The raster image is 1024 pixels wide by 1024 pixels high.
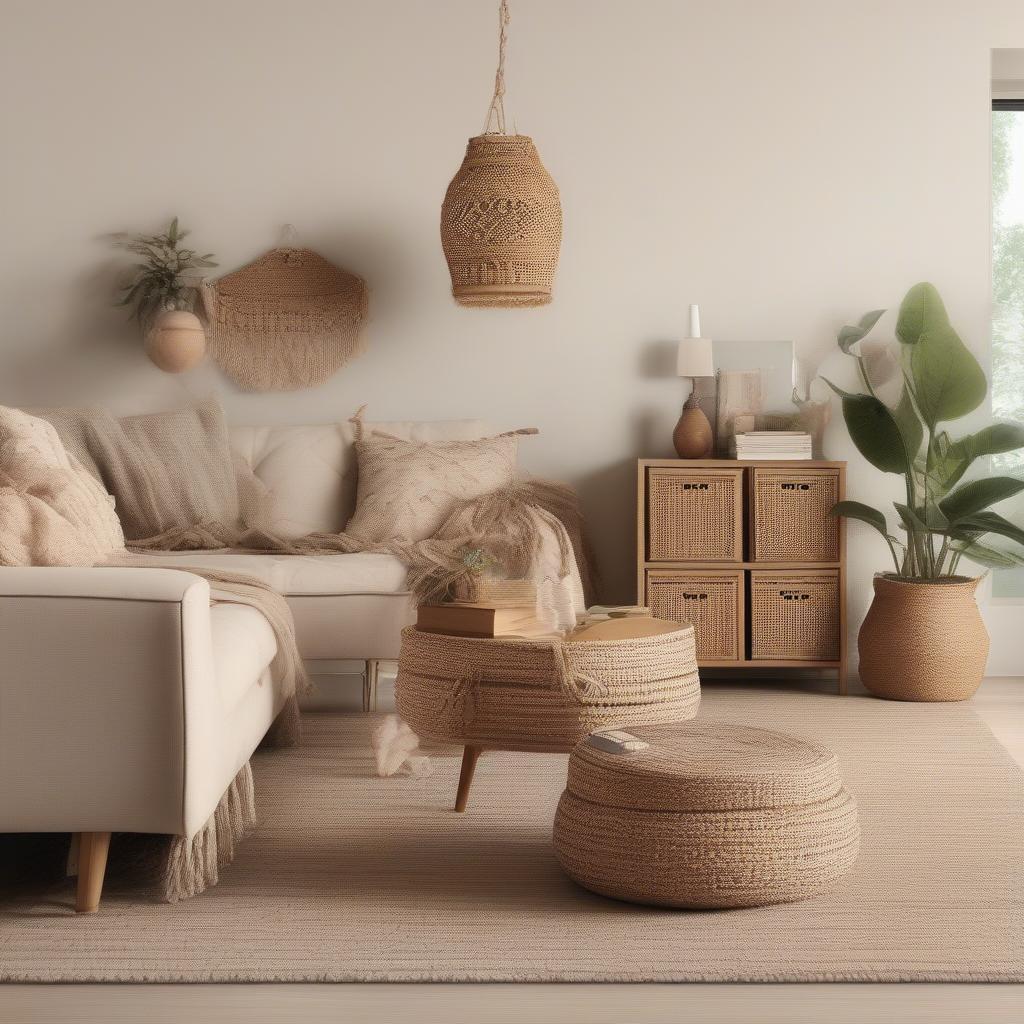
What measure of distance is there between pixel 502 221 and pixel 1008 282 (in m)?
1.95

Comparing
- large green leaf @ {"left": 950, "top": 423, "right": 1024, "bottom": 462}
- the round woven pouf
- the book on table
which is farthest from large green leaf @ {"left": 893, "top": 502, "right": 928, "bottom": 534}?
the round woven pouf

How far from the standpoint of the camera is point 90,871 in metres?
2.12

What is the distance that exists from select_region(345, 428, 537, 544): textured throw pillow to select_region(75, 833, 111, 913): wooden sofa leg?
1.91 meters

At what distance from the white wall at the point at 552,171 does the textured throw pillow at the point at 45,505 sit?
1.89 metres

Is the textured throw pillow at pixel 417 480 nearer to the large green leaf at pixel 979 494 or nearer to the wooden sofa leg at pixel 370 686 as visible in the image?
the wooden sofa leg at pixel 370 686

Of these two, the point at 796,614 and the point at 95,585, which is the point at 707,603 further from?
the point at 95,585

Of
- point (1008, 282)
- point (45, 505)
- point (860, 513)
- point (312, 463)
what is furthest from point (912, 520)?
point (45, 505)

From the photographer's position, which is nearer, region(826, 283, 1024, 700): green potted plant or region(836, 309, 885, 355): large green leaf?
region(826, 283, 1024, 700): green potted plant

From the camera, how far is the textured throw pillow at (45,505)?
2354 mm

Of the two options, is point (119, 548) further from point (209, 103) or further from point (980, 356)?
point (980, 356)

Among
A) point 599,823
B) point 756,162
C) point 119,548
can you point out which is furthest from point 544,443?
point 599,823

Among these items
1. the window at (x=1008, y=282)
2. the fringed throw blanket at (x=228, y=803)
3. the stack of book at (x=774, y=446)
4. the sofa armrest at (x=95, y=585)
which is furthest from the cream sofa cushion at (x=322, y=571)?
the window at (x=1008, y=282)

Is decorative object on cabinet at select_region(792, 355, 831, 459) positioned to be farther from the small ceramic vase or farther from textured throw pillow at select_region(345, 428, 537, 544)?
the small ceramic vase

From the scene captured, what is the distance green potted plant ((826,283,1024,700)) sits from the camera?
4.05 m
